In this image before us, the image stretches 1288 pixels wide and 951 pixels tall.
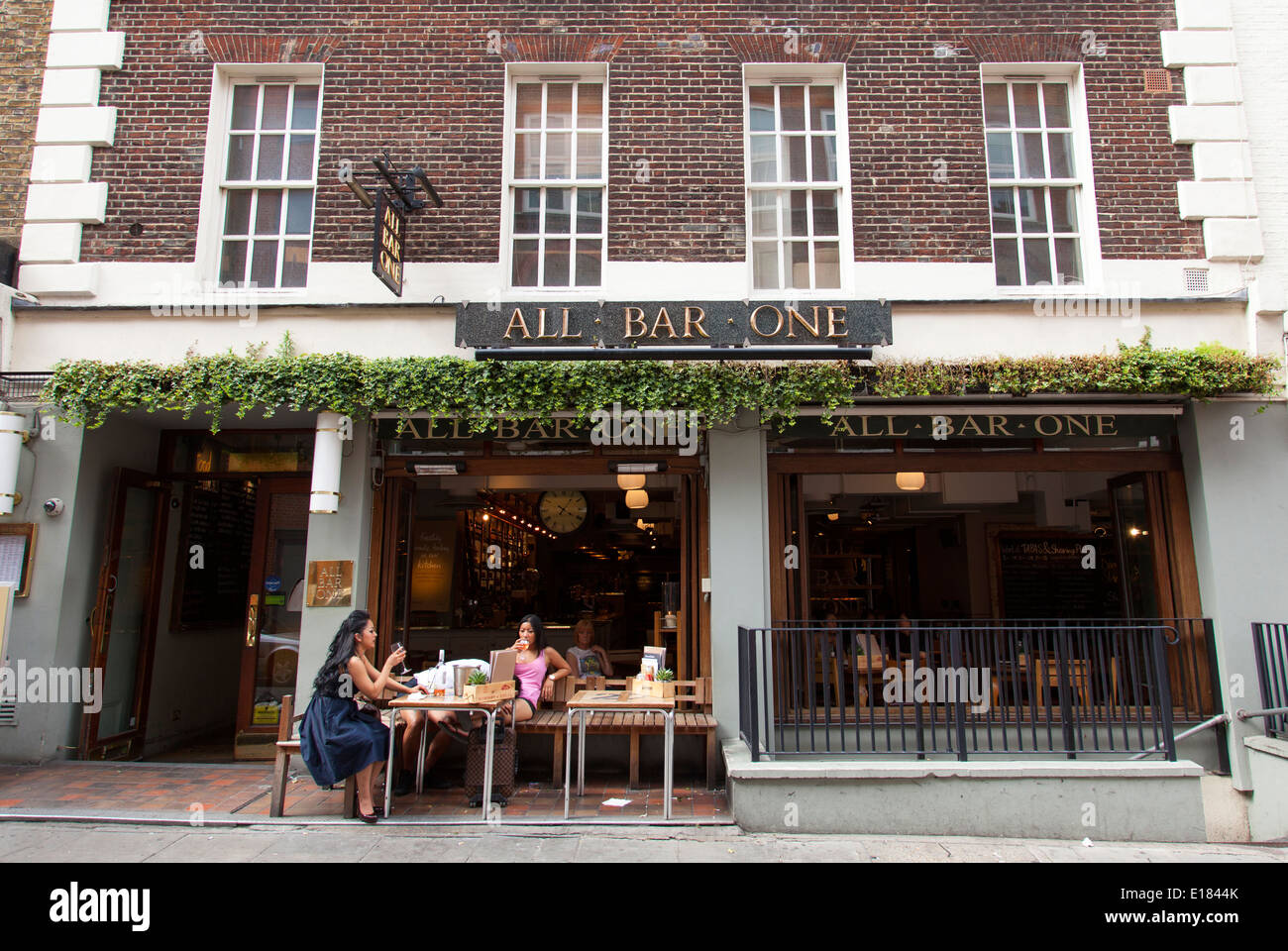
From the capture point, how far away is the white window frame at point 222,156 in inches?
316

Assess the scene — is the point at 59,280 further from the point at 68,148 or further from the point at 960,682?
the point at 960,682

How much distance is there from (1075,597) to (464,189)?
31.5ft

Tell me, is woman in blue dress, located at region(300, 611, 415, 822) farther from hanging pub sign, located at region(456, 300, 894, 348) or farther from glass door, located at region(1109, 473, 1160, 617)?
glass door, located at region(1109, 473, 1160, 617)

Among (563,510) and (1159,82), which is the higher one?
(1159,82)

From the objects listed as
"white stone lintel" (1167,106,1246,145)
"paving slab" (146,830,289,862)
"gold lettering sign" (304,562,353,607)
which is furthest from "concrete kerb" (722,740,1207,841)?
"white stone lintel" (1167,106,1246,145)

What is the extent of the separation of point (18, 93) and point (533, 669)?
8.09 m

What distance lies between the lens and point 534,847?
5.54 m

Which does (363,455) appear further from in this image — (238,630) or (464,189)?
(238,630)

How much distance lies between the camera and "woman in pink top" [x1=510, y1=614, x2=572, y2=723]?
7211mm

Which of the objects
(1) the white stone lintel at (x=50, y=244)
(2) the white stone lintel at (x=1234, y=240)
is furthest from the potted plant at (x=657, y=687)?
(1) the white stone lintel at (x=50, y=244)

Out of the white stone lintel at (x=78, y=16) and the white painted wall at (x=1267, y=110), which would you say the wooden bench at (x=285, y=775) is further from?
the white painted wall at (x=1267, y=110)

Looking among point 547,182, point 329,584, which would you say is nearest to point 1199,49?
point 547,182

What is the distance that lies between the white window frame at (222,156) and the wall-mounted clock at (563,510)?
3.60 m

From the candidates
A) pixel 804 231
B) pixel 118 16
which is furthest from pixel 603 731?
pixel 118 16
